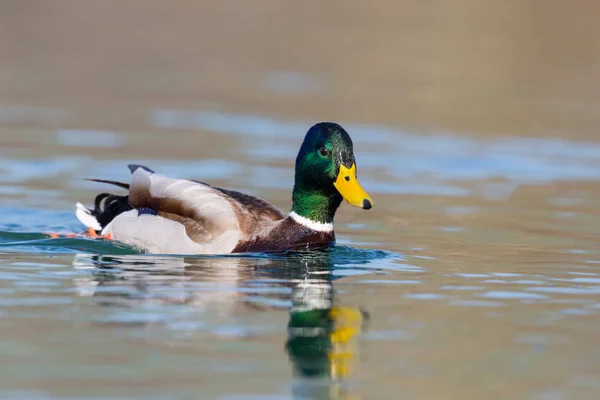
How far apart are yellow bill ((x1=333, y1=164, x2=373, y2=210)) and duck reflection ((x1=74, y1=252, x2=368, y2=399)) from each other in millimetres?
557

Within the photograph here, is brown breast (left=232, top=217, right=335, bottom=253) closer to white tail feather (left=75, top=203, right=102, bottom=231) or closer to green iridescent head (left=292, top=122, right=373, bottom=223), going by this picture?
green iridescent head (left=292, top=122, right=373, bottom=223)

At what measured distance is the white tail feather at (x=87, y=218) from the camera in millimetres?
11357

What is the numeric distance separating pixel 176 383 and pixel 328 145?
12.9 ft

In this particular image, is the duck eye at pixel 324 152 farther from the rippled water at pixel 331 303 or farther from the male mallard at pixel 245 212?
the rippled water at pixel 331 303

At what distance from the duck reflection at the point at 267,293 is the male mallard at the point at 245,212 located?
0.66 ft

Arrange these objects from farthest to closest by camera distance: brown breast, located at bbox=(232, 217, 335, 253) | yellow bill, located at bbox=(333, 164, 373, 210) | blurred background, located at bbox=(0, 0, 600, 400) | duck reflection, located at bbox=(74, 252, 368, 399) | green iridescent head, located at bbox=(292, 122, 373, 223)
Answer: brown breast, located at bbox=(232, 217, 335, 253) → green iridescent head, located at bbox=(292, 122, 373, 223) → yellow bill, located at bbox=(333, 164, 373, 210) → blurred background, located at bbox=(0, 0, 600, 400) → duck reflection, located at bbox=(74, 252, 368, 399)

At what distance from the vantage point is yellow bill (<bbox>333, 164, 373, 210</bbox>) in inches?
383

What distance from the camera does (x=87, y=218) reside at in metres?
11.4

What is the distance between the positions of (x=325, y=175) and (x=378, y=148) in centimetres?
667

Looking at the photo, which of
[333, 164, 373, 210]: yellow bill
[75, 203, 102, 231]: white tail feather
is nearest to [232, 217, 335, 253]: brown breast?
[333, 164, 373, 210]: yellow bill

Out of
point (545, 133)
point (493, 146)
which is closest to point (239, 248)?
point (493, 146)

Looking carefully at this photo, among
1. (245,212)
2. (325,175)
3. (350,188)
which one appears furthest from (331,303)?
(245,212)

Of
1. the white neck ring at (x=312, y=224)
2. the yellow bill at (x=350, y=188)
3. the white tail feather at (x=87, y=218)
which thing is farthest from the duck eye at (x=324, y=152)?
the white tail feather at (x=87, y=218)

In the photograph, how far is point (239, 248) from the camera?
1020 cm
